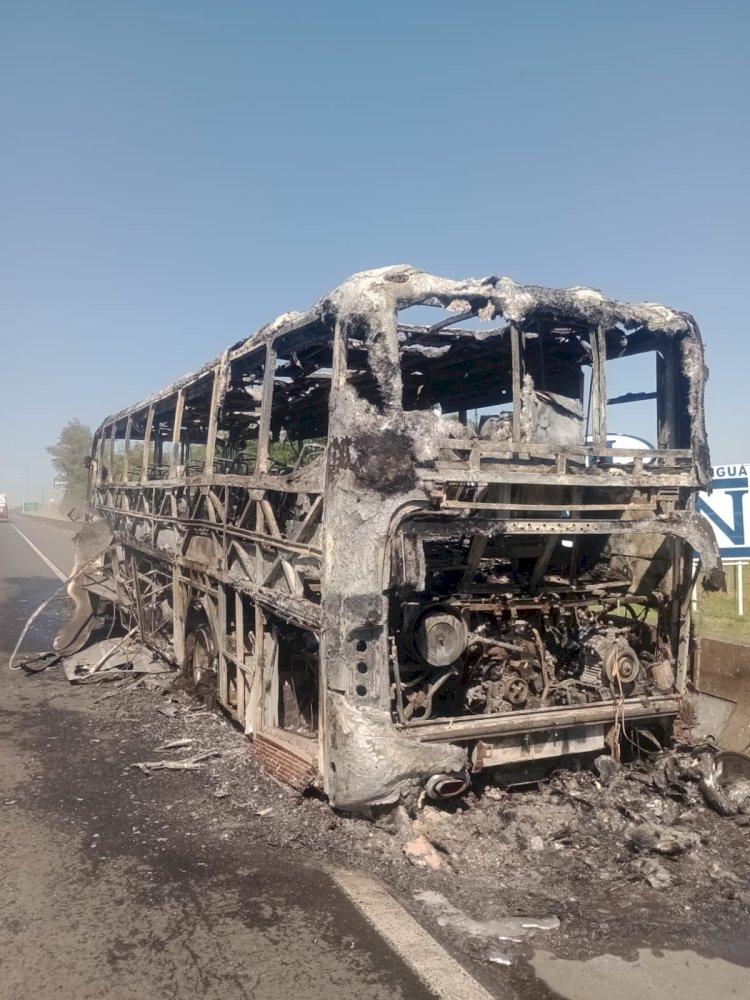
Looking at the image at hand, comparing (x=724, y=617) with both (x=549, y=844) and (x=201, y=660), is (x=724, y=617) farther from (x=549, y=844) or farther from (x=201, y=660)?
(x=201, y=660)

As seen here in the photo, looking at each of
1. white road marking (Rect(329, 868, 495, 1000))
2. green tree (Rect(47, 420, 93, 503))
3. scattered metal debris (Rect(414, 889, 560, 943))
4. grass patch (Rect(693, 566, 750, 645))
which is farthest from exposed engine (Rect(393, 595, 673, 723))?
green tree (Rect(47, 420, 93, 503))

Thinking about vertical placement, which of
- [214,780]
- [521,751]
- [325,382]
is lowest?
[214,780]

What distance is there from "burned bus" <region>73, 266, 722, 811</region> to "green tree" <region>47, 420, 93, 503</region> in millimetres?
49999

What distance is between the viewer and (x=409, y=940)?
3443mm

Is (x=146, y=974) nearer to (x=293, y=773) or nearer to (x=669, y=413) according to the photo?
(x=293, y=773)

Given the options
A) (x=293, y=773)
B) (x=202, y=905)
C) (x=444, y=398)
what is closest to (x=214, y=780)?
(x=293, y=773)

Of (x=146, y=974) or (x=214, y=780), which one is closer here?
(x=146, y=974)

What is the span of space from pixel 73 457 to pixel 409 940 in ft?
194

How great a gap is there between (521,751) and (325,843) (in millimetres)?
1458

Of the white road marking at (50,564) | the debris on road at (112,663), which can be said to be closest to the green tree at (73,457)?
the white road marking at (50,564)

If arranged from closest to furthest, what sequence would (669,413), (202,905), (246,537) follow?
1. (202,905)
2. (669,413)
3. (246,537)

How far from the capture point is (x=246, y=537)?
6.20 metres

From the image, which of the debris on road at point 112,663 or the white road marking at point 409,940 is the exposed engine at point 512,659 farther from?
the debris on road at point 112,663

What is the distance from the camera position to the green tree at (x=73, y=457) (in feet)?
176
